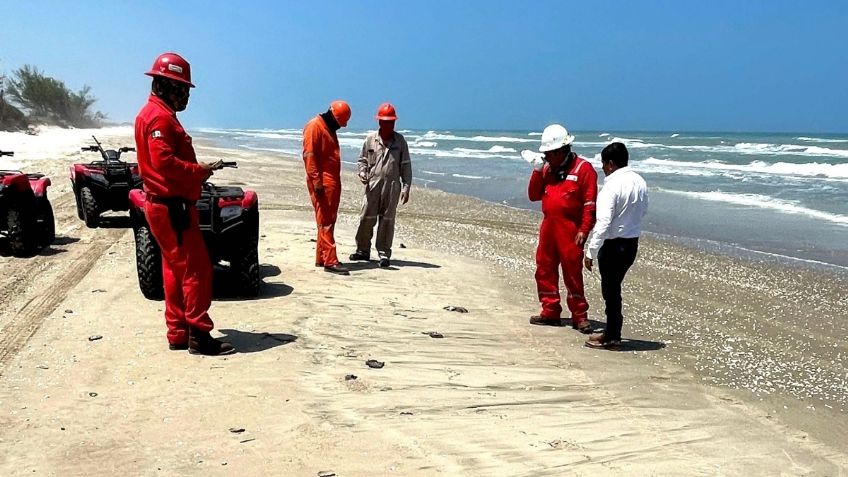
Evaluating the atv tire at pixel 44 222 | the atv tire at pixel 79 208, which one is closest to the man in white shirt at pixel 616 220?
the atv tire at pixel 44 222

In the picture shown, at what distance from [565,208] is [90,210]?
24.5 ft

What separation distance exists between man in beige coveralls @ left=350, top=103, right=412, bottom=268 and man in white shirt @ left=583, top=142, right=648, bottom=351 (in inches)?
121

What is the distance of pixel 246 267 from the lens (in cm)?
659

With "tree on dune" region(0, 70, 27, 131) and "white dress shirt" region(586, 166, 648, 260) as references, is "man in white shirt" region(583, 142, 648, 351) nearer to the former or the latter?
"white dress shirt" region(586, 166, 648, 260)

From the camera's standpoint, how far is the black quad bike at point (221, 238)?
20.7ft

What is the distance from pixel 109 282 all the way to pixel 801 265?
27.3 feet

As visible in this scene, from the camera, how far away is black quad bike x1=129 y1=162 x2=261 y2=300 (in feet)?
20.7

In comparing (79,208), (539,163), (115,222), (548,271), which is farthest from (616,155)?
(79,208)

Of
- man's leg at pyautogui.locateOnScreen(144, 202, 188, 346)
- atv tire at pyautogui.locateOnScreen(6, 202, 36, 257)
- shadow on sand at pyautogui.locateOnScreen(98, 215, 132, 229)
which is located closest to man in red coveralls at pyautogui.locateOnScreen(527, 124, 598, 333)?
man's leg at pyautogui.locateOnScreen(144, 202, 188, 346)

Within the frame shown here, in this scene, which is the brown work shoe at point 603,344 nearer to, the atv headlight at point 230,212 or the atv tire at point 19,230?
the atv headlight at point 230,212

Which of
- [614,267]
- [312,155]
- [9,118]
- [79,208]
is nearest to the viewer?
[614,267]

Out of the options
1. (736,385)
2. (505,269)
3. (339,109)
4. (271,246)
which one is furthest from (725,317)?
(271,246)

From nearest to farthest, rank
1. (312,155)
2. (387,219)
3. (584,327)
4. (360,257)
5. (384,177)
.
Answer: (584,327) → (312,155) → (384,177) → (387,219) → (360,257)

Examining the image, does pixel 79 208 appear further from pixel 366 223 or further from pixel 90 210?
pixel 366 223
